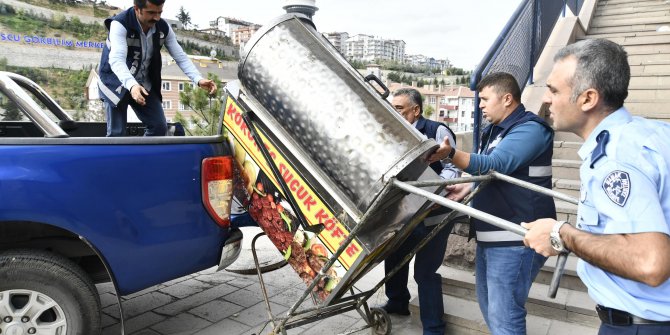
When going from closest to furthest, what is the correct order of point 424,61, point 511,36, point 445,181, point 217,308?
point 445,181
point 217,308
point 511,36
point 424,61

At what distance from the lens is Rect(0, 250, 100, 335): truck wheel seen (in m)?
2.47

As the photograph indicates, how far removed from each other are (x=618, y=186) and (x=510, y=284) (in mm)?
1263

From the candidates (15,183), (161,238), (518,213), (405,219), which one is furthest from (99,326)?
(518,213)

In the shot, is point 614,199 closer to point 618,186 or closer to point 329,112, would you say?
point 618,186

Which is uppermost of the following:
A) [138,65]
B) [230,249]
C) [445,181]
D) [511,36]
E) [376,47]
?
[376,47]

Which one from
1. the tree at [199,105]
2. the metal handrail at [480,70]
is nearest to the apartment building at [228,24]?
the tree at [199,105]

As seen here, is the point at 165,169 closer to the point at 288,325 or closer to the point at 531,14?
the point at 288,325

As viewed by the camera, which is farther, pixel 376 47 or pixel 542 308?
pixel 376 47

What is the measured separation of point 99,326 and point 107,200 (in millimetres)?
749

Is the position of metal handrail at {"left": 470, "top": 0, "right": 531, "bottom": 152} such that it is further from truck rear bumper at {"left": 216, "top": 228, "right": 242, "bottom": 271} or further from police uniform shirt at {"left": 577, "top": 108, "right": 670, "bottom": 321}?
police uniform shirt at {"left": 577, "top": 108, "right": 670, "bottom": 321}

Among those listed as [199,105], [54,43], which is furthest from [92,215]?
[54,43]

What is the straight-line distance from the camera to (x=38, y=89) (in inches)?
152

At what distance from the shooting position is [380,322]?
3465 mm

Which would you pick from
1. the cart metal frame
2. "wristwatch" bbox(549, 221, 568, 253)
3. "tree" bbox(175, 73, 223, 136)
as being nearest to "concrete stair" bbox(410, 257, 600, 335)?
the cart metal frame
